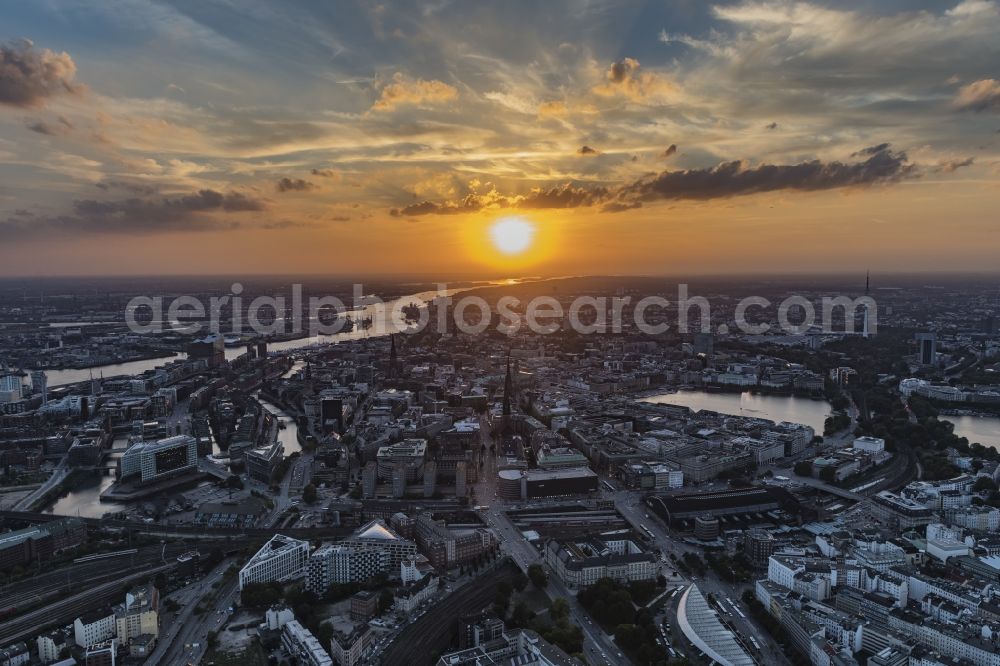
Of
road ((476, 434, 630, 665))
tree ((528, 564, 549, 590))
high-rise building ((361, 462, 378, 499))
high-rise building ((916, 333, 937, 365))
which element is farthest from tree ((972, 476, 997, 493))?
high-rise building ((916, 333, 937, 365))

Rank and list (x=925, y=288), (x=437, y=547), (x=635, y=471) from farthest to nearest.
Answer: (x=925, y=288)
(x=635, y=471)
(x=437, y=547)

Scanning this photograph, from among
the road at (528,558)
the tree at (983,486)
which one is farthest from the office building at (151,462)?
the tree at (983,486)

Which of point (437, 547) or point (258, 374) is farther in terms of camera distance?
point (258, 374)

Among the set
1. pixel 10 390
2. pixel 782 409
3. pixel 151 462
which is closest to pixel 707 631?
pixel 151 462

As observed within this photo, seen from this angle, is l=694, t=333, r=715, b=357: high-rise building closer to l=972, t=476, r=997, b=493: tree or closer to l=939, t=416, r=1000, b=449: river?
l=939, t=416, r=1000, b=449: river

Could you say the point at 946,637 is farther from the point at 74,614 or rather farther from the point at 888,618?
the point at 74,614

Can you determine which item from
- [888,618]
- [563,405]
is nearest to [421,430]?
[563,405]

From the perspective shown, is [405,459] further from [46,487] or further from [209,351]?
[209,351]
